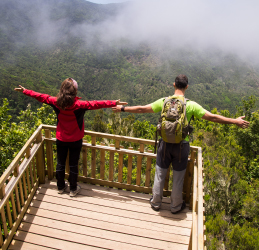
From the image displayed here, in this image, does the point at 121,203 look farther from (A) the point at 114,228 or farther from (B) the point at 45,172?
(B) the point at 45,172

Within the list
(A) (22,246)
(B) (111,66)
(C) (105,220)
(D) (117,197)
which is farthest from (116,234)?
(B) (111,66)

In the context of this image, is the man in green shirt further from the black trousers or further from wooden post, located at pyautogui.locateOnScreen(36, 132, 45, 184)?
wooden post, located at pyautogui.locateOnScreen(36, 132, 45, 184)

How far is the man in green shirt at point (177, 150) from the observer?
2.49 meters

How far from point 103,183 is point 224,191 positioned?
5659 millimetres

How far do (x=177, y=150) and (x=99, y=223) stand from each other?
1242 millimetres

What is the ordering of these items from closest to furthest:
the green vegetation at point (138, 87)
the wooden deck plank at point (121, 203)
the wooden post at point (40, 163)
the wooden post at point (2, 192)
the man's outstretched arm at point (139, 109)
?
the wooden post at point (2, 192), the man's outstretched arm at point (139, 109), the wooden deck plank at point (121, 203), the wooden post at point (40, 163), the green vegetation at point (138, 87)

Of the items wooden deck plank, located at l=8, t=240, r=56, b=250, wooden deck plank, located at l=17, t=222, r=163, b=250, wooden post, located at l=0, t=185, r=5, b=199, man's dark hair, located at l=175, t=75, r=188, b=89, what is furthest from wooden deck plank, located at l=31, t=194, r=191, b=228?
man's dark hair, located at l=175, t=75, r=188, b=89

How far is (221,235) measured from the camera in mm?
5582

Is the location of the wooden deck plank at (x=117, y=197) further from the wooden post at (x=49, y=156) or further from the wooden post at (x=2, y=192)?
the wooden post at (x=2, y=192)

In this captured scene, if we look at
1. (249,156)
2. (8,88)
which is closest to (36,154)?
(249,156)

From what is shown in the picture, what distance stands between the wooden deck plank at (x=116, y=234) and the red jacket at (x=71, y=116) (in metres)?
0.98

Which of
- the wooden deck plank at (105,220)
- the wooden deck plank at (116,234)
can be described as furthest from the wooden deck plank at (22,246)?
the wooden deck plank at (105,220)

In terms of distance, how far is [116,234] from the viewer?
2.56 metres

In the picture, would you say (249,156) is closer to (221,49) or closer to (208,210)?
(208,210)
